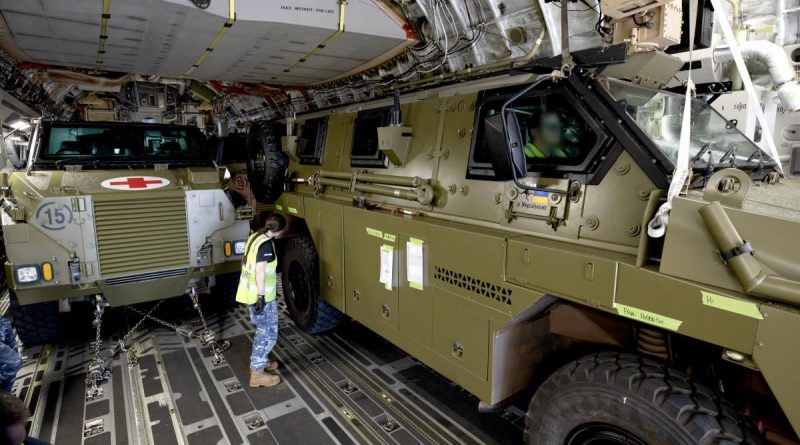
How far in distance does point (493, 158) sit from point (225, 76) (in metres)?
4.52

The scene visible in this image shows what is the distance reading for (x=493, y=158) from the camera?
2.25 meters

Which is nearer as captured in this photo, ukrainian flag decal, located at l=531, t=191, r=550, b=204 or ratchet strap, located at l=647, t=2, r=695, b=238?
ratchet strap, located at l=647, t=2, r=695, b=238

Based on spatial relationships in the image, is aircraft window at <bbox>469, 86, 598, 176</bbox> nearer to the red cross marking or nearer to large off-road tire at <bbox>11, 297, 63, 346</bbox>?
the red cross marking

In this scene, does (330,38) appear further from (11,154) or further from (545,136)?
(11,154)

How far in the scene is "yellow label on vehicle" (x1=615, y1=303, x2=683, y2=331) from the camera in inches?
72.6

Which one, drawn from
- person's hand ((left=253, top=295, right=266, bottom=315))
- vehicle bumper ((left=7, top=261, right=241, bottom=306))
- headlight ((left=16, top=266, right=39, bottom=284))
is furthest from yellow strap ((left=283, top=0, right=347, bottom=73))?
headlight ((left=16, top=266, right=39, bottom=284))

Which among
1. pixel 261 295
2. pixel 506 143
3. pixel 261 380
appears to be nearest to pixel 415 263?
pixel 506 143

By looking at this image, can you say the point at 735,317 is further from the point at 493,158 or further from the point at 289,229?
the point at 289,229

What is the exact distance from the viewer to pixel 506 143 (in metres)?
2.15

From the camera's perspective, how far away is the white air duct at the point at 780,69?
3789mm

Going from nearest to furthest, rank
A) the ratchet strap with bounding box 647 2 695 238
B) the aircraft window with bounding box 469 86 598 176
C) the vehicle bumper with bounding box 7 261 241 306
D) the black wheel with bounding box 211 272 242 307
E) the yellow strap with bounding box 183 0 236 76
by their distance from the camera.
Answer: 1. the ratchet strap with bounding box 647 2 695 238
2. the aircraft window with bounding box 469 86 598 176
3. the yellow strap with bounding box 183 0 236 76
4. the vehicle bumper with bounding box 7 261 241 306
5. the black wheel with bounding box 211 272 242 307

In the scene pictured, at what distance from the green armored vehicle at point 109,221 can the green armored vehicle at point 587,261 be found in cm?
191

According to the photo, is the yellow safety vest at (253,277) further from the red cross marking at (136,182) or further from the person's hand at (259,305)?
the red cross marking at (136,182)

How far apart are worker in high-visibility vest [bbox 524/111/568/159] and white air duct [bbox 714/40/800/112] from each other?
2.65 m
